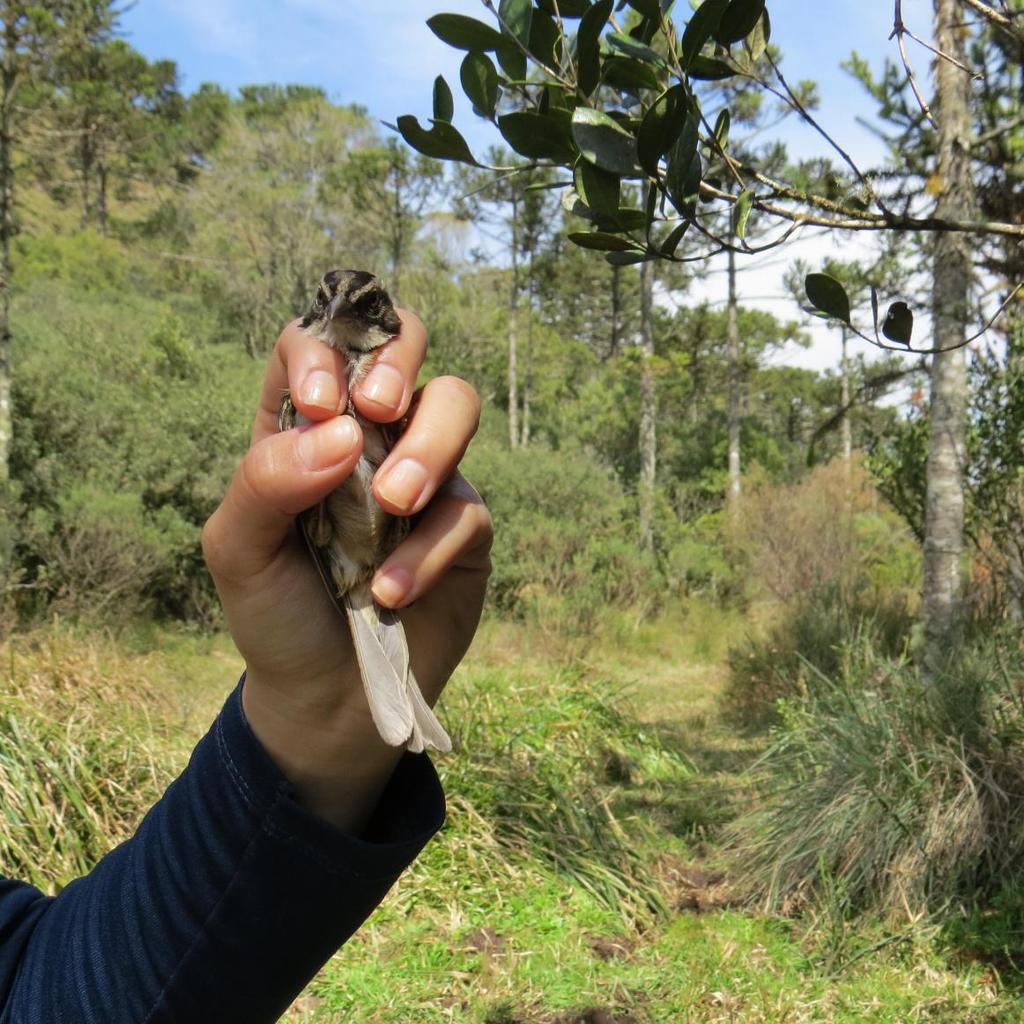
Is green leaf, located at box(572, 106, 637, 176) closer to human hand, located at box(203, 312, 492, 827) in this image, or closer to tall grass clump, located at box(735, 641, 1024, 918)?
human hand, located at box(203, 312, 492, 827)

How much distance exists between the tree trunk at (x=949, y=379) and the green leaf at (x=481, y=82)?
5.41 meters

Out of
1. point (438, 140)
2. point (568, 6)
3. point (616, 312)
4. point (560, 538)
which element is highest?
point (616, 312)

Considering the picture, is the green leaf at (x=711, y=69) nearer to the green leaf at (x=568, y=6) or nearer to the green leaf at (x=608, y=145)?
the green leaf at (x=568, y=6)

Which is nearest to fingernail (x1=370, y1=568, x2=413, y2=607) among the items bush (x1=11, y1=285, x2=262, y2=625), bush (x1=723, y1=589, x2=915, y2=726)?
bush (x1=723, y1=589, x2=915, y2=726)

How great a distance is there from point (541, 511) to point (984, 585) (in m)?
9.54

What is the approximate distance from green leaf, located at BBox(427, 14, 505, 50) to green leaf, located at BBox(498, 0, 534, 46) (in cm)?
5

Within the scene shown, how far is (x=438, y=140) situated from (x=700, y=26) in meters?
0.51

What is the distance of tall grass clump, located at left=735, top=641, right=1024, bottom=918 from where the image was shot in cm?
421

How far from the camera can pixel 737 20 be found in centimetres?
141

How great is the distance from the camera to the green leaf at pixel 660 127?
1.28 m

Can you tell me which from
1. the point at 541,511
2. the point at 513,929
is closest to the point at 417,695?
the point at 513,929

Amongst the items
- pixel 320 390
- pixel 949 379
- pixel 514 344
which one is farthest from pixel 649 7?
pixel 514 344

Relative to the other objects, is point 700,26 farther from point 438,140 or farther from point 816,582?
point 816,582

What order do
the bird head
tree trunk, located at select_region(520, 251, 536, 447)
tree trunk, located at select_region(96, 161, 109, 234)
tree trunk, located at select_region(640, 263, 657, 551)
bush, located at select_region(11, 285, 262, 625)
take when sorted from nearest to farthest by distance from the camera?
the bird head
bush, located at select_region(11, 285, 262, 625)
tree trunk, located at select_region(640, 263, 657, 551)
tree trunk, located at select_region(520, 251, 536, 447)
tree trunk, located at select_region(96, 161, 109, 234)
